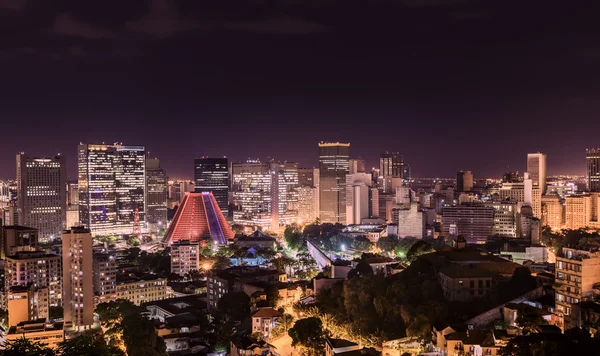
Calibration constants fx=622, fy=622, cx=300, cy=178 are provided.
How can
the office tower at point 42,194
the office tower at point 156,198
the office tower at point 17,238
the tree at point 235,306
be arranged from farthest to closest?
the office tower at point 156,198, the office tower at point 42,194, the office tower at point 17,238, the tree at point 235,306

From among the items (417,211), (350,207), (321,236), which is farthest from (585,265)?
(350,207)

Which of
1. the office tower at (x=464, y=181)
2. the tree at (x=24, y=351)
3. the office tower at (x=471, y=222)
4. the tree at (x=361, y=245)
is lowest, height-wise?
the tree at (x=361, y=245)

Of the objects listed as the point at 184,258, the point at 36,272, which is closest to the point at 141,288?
the point at 36,272

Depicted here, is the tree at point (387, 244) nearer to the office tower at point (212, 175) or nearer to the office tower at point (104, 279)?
the office tower at point (104, 279)

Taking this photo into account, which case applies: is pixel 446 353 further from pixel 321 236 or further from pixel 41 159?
pixel 41 159

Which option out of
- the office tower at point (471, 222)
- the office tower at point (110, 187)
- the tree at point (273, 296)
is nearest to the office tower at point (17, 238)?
the tree at point (273, 296)

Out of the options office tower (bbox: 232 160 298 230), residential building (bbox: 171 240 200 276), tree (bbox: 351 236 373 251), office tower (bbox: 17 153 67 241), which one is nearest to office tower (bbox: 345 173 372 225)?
office tower (bbox: 232 160 298 230)
